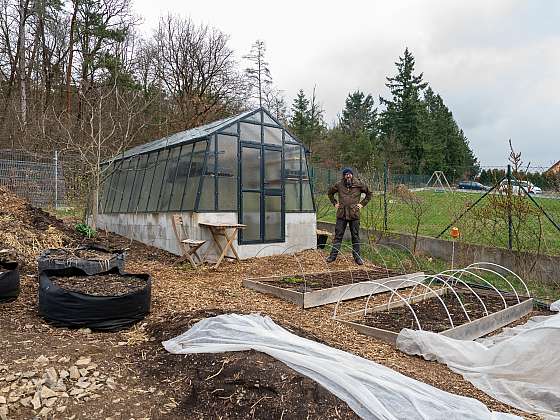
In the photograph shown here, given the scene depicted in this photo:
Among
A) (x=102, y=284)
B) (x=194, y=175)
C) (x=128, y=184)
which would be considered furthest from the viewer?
(x=128, y=184)

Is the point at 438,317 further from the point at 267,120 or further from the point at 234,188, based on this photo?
the point at 267,120

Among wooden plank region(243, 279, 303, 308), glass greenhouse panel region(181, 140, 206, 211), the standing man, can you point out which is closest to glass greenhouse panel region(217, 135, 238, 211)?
glass greenhouse panel region(181, 140, 206, 211)

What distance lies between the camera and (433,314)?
530 cm

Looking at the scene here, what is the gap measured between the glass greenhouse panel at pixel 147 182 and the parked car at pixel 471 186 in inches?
274

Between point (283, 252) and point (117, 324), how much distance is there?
556cm

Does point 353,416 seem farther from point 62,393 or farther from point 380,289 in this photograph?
point 380,289

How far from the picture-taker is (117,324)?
13.9 feet

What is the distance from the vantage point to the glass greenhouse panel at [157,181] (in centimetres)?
981

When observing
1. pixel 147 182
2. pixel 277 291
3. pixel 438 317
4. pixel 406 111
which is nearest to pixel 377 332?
pixel 438 317

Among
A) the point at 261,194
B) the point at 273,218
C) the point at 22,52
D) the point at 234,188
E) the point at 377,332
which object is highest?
the point at 22,52

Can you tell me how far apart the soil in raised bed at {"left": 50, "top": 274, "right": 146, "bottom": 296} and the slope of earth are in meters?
0.36

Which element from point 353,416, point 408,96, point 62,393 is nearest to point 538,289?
point 353,416

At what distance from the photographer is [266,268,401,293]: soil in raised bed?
648cm

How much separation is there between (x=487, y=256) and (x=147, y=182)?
7.49m
